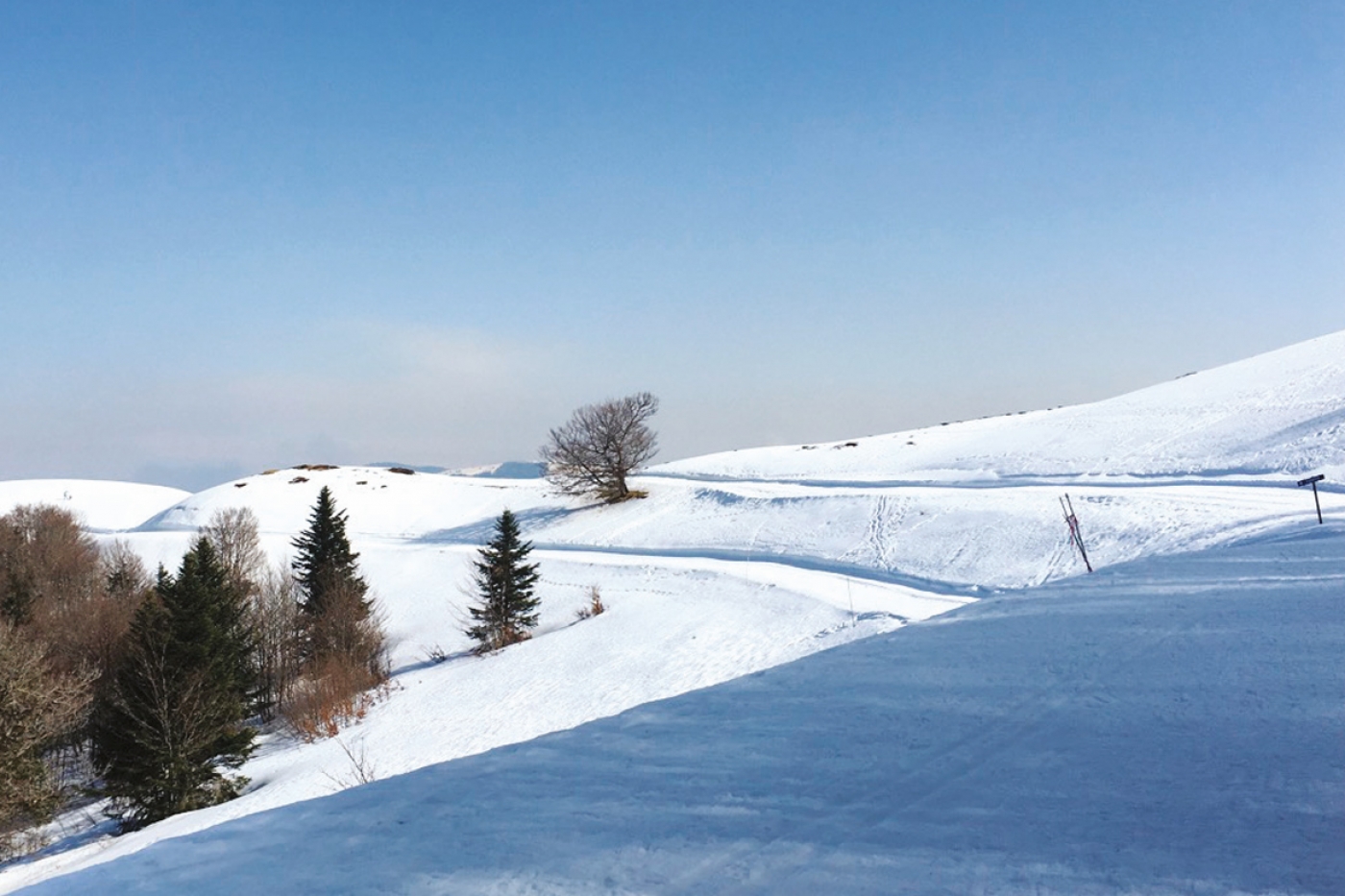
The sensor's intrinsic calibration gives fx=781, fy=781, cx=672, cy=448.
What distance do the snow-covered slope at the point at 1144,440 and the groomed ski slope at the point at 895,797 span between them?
27375 mm

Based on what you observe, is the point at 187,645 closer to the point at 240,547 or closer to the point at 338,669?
the point at 338,669

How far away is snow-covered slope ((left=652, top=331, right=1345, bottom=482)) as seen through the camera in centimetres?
3281

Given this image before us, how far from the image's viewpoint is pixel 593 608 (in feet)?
101

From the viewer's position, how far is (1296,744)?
13.6 ft

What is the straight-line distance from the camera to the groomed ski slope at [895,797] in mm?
3414

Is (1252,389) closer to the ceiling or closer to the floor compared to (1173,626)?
closer to the ceiling

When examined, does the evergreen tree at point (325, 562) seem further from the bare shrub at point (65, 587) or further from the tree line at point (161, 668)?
the bare shrub at point (65, 587)

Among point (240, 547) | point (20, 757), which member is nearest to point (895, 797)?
point (20, 757)

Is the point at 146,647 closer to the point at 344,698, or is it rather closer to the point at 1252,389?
the point at 344,698

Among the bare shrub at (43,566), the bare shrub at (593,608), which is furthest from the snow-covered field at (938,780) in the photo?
the bare shrub at (43,566)

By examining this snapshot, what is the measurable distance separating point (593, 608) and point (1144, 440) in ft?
98.5

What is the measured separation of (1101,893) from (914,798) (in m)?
1.07

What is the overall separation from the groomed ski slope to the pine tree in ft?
85.0

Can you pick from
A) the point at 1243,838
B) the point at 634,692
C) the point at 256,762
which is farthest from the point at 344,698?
the point at 1243,838
